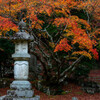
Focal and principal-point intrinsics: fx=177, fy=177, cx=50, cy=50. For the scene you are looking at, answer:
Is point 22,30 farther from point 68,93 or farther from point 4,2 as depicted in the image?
point 68,93

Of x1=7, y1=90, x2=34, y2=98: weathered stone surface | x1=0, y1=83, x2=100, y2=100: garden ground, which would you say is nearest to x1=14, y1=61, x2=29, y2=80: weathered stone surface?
x1=7, y1=90, x2=34, y2=98: weathered stone surface

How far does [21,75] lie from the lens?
7.11 meters

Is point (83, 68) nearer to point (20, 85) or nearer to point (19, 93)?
point (20, 85)

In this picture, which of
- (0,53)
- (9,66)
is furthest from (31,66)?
(0,53)

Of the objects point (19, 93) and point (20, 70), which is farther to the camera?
point (20, 70)

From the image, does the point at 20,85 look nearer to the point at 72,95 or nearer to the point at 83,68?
the point at 72,95

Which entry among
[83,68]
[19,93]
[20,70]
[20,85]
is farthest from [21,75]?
[83,68]

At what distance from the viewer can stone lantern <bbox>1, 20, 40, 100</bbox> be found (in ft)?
22.7

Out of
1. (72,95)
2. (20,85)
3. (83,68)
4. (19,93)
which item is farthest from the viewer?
(83,68)

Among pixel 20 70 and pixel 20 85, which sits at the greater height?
pixel 20 70

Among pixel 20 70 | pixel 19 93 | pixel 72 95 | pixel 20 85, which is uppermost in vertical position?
pixel 20 70

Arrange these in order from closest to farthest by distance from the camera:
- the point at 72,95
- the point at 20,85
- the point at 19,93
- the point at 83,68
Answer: the point at 19,93, the point at 20,85, the point at 72,95, the point at 83,68

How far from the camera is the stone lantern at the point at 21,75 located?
22.7 feet

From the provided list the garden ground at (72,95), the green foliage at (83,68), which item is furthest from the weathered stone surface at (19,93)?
the green foliage at (83,68)
